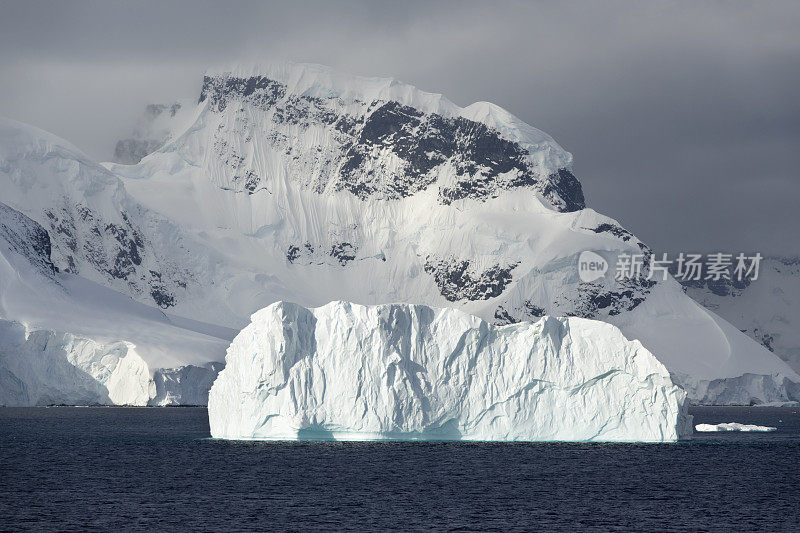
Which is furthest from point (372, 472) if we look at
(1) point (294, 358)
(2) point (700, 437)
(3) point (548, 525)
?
(2) point (700, 437)

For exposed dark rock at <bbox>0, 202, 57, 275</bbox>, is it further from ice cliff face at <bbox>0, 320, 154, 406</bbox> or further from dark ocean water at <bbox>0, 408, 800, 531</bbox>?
dark ocean water at <bbox>0, 408, 800, 531</bbox>

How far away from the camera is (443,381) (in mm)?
78938

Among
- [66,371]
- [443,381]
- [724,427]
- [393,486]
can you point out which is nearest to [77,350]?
[66,371]

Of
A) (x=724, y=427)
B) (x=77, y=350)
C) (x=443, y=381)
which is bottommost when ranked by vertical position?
(x=724, y=427)

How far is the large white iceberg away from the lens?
256 ft

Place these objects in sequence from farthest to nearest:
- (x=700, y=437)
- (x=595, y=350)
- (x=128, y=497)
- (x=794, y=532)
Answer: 1. (x=700, y=437)
2. (x=595, y=350)
3. (x=128, y=497)
4. (x=794, y=532)

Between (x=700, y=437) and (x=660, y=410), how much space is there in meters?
29.9

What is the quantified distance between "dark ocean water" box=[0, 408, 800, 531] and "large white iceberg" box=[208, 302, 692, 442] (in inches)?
90.1

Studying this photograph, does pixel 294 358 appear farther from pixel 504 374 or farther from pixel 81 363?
pixel 81 363

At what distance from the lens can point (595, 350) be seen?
78.9 metres

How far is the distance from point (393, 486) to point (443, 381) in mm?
15250

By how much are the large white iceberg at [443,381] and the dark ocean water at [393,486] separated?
2.29 metres

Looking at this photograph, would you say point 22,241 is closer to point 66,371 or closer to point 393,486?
point 66,371

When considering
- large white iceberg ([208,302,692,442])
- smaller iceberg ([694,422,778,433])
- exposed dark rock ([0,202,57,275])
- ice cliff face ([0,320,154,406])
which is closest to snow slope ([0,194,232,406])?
ice cliff face ([0,320,154,406])
